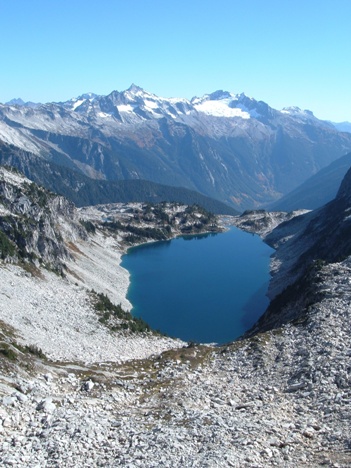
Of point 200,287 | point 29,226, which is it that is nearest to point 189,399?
point 29,226

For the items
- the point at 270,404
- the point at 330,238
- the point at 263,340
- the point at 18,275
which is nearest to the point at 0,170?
the point at 18,275

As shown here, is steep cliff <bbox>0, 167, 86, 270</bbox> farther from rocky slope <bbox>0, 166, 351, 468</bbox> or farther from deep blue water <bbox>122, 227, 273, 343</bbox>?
rocky slope <bbox>0, 166, 351, 468</bbox>

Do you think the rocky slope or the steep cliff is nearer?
the rocky slope

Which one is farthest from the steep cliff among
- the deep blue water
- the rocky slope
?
the rocky slope

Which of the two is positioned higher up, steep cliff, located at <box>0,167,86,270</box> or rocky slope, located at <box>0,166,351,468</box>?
rocky slope, located at <box>0,166,351,468</box>

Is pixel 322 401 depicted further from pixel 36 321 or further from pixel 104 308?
pixel 104 308

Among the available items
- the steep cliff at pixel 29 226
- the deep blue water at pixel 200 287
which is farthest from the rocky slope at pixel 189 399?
the deep blue water at pixel 200 287
